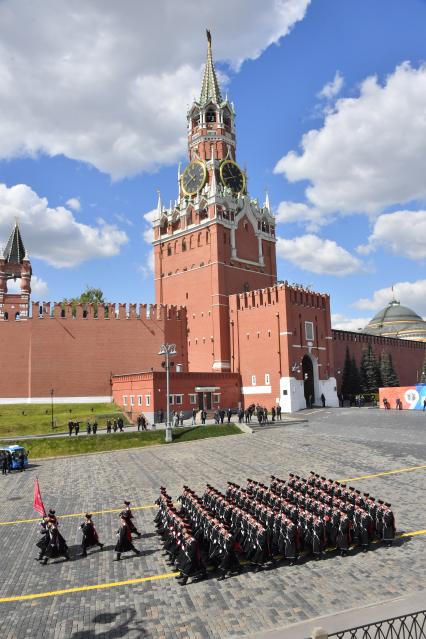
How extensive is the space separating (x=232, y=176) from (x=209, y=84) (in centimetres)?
1278

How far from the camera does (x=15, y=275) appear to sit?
4791 cm

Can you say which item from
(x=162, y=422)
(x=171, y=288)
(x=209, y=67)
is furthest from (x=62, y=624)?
(x=209, y=67)

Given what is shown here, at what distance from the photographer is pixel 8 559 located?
1227cm

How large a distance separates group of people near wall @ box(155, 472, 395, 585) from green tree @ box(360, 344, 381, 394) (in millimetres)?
46902

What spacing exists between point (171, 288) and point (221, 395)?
15381 millimetres

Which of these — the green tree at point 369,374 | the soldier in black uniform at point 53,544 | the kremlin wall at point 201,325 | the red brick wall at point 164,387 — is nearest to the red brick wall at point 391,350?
the kremlin wall at point 201,325

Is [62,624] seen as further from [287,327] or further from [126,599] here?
[287,327]

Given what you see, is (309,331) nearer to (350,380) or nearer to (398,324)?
(350,380)

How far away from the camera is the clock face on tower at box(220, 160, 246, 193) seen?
190 ft

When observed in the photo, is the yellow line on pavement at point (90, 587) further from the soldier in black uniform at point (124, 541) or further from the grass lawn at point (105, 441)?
the grass lawn at point (105, 441)

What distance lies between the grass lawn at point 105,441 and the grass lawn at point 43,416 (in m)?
4.37

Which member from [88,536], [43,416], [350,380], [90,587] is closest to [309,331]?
[350,380]

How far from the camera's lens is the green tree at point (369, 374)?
58.8m

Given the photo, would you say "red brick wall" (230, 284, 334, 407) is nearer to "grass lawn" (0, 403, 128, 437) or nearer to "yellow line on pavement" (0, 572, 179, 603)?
"grass lawn" (0, 403, 128, 437)
